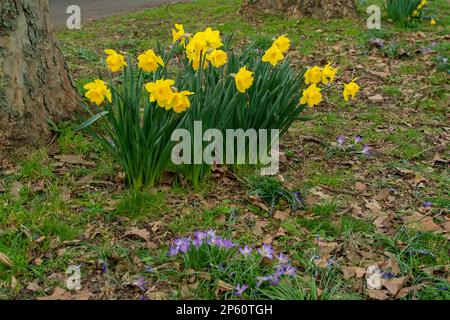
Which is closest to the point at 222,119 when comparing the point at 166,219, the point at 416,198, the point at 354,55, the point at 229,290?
the point at 166,219

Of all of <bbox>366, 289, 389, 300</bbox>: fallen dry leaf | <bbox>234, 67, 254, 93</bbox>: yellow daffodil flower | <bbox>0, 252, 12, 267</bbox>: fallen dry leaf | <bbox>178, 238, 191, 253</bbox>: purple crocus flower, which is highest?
<bbox>234, 67, 254, 93</bbox>: yellow daffodil flower

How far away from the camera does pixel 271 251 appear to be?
269 centimetres

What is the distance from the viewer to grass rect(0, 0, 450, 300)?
2.56m

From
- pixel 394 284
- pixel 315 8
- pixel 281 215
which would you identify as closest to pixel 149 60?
pixel 281 215

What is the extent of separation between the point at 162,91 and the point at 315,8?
16.8 feet

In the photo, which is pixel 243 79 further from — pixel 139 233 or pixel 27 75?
pixel 27 75

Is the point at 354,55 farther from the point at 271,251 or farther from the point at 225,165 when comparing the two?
the point at 271,251

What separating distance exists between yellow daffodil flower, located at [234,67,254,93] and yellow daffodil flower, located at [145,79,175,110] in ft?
1.34

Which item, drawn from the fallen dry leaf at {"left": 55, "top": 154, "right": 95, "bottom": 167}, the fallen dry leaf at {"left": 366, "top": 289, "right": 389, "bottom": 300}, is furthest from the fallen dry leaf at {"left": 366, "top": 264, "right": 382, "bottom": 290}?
the fallen dry leaf at {"left": 55, "top": 154, "right": 95, "bottom": 167}

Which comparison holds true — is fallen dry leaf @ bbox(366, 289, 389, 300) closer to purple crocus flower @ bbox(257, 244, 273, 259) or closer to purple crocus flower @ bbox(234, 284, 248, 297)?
purple crocus flower @ bbox(257, 244, 273, 259)

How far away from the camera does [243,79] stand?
308 centimetres

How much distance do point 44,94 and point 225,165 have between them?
1.27m

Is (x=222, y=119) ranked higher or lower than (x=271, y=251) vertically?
Answer: higher

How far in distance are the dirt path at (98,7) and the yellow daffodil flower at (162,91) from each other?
5637 millimetres
